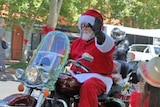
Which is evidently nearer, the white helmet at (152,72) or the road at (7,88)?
the white helmet at (152,72)

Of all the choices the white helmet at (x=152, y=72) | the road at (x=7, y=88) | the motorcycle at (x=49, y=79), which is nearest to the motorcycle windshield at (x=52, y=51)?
the motorcycle at (x=49, y=79)

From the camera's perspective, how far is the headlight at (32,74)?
426 cm

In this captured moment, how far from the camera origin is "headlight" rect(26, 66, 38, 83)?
4262 millimetres

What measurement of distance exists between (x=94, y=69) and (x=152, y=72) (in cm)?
204

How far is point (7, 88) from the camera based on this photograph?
10.7m

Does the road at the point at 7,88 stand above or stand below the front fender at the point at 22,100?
below

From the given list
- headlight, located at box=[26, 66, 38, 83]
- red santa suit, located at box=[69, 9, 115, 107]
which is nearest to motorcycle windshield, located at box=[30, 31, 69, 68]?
headlight, located at box=[26, 66, 38, 83]

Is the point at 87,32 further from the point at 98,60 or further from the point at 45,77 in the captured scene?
the point at 45,77

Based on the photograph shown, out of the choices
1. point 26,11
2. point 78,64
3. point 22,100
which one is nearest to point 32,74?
point 22,100

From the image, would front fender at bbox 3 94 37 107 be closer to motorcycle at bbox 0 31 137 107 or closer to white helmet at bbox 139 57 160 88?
motorcycle at bbox 0 31 137 107

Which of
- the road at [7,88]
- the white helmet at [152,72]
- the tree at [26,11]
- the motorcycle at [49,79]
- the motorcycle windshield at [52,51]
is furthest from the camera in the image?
the tree at [26,11]

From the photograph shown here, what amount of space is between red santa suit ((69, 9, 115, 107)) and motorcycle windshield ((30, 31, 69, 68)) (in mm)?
370

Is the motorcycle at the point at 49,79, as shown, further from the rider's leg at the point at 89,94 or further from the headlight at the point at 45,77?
the rider's leg at the point at 89,94

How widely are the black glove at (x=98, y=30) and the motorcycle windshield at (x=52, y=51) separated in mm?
374
